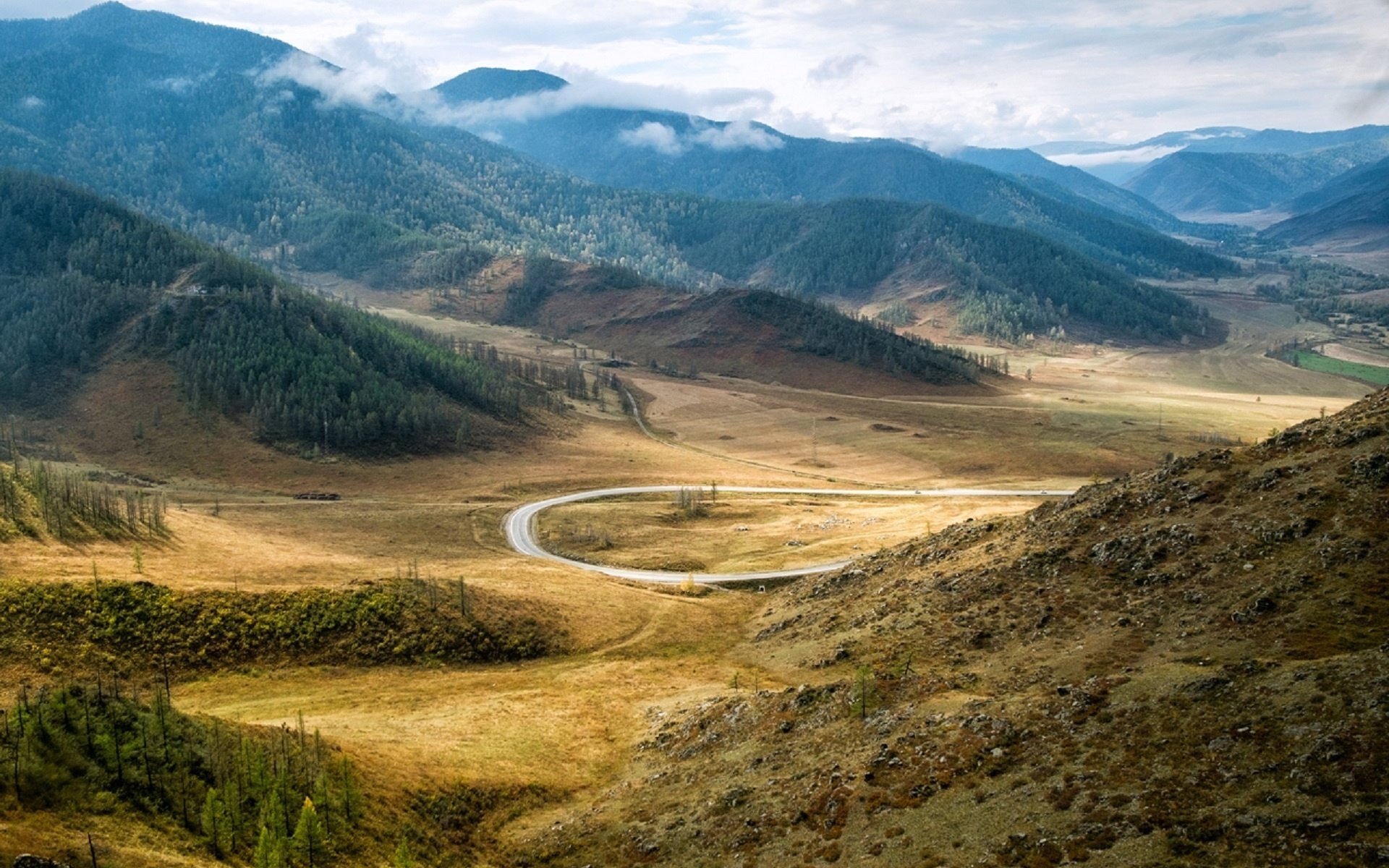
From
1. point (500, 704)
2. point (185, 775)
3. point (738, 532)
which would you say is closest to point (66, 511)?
point (500, 704)

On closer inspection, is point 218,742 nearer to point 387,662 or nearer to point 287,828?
point 287,828

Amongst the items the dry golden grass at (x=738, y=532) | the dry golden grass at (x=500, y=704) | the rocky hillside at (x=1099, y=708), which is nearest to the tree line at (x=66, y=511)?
the dry golden grass at (x=500, y=704)

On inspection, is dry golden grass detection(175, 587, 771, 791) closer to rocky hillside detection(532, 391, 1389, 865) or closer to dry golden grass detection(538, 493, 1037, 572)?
rocky hillside detection(532, 391, 1389, 865)

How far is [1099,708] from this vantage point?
60125mm

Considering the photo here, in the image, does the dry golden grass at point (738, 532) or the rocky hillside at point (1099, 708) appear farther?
the dry golden grass at point (738, 532)

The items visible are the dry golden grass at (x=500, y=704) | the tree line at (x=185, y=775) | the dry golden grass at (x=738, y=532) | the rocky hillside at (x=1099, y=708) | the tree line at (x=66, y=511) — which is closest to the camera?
the rocky hillside at (x=1099, y=708)

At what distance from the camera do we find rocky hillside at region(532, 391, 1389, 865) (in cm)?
4791

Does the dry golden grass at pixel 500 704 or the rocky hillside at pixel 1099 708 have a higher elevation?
the rocky hillside at pixel 1099 708

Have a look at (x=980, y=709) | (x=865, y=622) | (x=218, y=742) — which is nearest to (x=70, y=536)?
(x=218, y=742)

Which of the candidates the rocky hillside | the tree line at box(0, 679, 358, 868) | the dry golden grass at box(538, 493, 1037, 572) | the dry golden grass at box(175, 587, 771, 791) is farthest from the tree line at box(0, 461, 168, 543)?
the rocky hillside

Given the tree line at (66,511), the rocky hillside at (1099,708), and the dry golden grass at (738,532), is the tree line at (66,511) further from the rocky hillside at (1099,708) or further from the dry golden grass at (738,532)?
the rocky hillside at (1099,708)

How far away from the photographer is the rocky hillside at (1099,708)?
47.9 m

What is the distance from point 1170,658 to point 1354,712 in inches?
755

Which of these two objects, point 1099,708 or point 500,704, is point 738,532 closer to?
point 500,704
